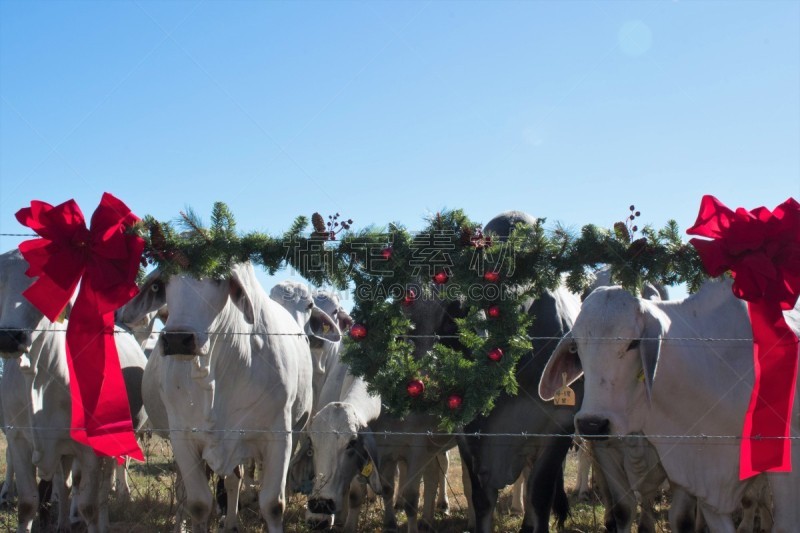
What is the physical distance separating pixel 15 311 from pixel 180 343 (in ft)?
4.72

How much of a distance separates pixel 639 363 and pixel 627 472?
6.33 feet

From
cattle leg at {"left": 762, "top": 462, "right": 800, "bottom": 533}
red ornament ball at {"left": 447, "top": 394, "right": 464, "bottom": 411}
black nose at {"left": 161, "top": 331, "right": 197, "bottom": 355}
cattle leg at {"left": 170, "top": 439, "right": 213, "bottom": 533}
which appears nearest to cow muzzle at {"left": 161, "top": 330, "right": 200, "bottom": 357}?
black nose at {"left": 161, "top": 331, "right": 197, "bottom": 355}

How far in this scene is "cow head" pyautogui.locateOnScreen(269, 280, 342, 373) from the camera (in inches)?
361

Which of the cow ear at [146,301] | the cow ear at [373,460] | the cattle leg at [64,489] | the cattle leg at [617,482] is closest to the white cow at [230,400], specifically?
the cow ear at [146,301]

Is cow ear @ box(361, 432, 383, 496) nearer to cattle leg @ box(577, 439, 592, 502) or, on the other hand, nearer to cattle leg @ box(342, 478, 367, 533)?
cattle leg @ box(342, 478, 367, 533)

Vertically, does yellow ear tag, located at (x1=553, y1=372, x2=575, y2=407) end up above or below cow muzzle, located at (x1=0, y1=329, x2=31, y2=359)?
below

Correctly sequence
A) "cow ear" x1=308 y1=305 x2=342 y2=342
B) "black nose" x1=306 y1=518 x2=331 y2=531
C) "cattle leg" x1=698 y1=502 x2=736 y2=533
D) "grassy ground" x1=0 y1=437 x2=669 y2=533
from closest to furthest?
"cattle leg" x1=698 y1=502 x2=736 y2=533
"black nose" x1=306 y1=518 x2=331 y2=531
"grassy ground" x1=0 y1=437 x2=669 y2=533
"cow ear" x1=308 y1=305 x2=342 y2=342

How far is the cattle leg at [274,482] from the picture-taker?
6.41 meters

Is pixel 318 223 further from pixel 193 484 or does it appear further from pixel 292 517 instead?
pixel 292 517

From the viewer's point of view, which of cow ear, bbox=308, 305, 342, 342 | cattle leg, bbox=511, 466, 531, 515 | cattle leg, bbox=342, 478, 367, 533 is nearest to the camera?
cattle leg, bbox=342, 478, 367, 533

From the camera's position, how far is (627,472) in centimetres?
684

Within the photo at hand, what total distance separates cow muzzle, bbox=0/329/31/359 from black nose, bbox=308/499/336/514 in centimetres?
238

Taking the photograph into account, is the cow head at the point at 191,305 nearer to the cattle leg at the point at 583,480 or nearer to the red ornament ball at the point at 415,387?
the red ornament ball at the point at 415,387

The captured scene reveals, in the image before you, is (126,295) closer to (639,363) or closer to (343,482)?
(343,482)
